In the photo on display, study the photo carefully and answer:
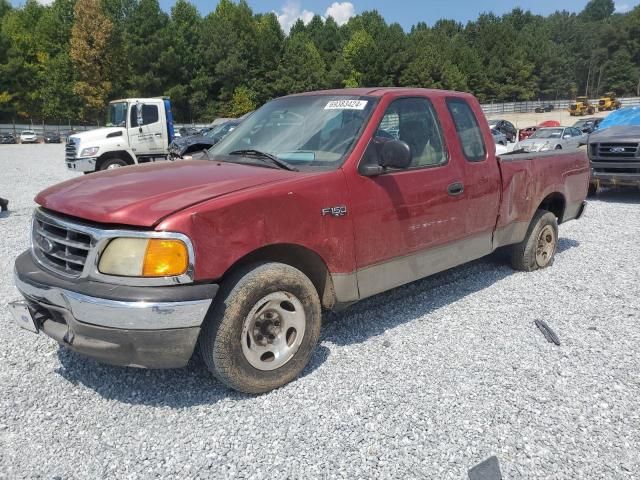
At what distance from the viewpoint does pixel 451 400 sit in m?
3.12

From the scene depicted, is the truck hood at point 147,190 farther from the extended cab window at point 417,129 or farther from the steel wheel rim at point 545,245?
the steel wheel rim at point 545,245

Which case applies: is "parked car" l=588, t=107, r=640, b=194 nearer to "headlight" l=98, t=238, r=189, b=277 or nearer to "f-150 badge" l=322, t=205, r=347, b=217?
"f-150 badge" l=322, t=205, r=347, b=217

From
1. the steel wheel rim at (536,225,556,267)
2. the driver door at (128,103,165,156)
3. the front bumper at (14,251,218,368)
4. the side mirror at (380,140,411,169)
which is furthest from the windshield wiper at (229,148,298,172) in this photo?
the driver door at (128,103,165,156)

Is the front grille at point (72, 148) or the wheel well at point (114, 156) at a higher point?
the front grille at point (72, 148)

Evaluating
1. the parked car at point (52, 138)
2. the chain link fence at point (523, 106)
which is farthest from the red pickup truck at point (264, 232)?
the chain link fence at point (523, 106)

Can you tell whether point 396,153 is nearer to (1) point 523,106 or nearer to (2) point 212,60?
(2) point 212,60

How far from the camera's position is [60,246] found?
296cm

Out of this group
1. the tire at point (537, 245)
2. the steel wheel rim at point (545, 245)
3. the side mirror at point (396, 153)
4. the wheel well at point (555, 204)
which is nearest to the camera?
the side mirror at point (396, 153)

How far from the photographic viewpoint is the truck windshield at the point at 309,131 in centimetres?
357

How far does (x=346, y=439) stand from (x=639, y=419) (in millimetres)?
1715

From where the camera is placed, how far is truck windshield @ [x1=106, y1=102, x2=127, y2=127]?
14.5 metres

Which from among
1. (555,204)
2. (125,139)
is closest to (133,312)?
(555,204)

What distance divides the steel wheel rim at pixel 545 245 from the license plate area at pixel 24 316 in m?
4.84

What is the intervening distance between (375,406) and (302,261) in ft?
3.36
